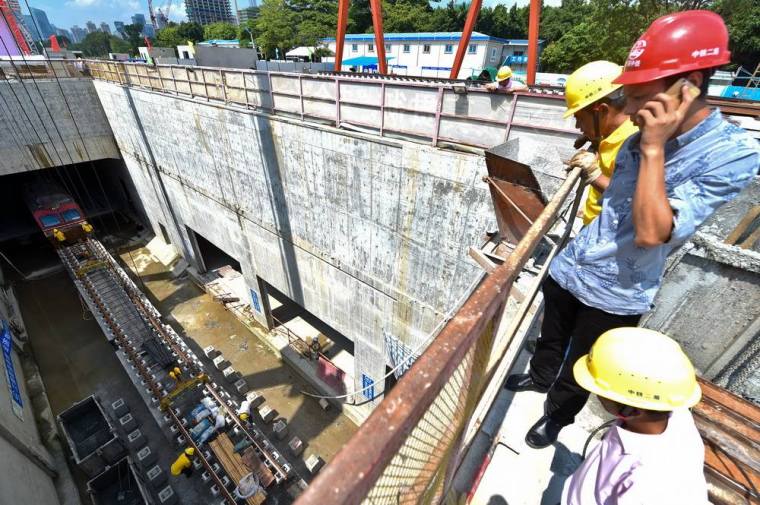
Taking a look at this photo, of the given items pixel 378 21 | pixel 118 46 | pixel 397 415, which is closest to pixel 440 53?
pixel 378 21

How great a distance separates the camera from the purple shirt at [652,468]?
1.41m

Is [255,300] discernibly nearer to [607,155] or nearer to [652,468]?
[607,155]

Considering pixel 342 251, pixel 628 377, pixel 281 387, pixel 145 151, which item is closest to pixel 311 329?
pixel 281 387

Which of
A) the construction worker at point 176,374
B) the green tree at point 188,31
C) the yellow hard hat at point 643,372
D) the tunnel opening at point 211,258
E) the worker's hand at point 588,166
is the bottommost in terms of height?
the tunnel opening at point 211,258

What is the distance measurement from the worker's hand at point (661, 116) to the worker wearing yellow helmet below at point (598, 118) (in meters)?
0.87

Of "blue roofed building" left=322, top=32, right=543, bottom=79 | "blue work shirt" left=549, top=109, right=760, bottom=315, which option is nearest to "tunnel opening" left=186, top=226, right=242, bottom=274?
"blue work shirt" left=549, top=109, right=760, bottom=315

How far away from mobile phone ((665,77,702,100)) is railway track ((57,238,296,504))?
372 inches

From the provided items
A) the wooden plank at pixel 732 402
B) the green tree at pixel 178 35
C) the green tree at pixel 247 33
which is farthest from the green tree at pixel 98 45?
the wooden plank at pixel 732 402

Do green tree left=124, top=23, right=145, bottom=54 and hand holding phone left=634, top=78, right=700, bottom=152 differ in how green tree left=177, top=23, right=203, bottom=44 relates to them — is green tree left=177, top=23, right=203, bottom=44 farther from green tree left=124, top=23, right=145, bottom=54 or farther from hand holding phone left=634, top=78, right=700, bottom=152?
hand holding phone left=634, top=78, right=700, bottom=152

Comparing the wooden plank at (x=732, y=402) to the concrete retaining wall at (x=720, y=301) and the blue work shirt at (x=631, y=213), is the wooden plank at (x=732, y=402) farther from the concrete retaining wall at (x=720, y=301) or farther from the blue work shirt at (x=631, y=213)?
the blue work shirt at (x=631, y=213)

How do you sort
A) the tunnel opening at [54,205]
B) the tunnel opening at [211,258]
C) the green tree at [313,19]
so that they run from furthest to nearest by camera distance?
the green tree at [313,19] → the tunnel opening at [54,205] → the tunnel opening at [211,258]

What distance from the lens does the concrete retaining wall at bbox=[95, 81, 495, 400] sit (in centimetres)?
641

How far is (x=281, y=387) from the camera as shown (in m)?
11.8

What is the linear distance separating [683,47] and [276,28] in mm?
50419
